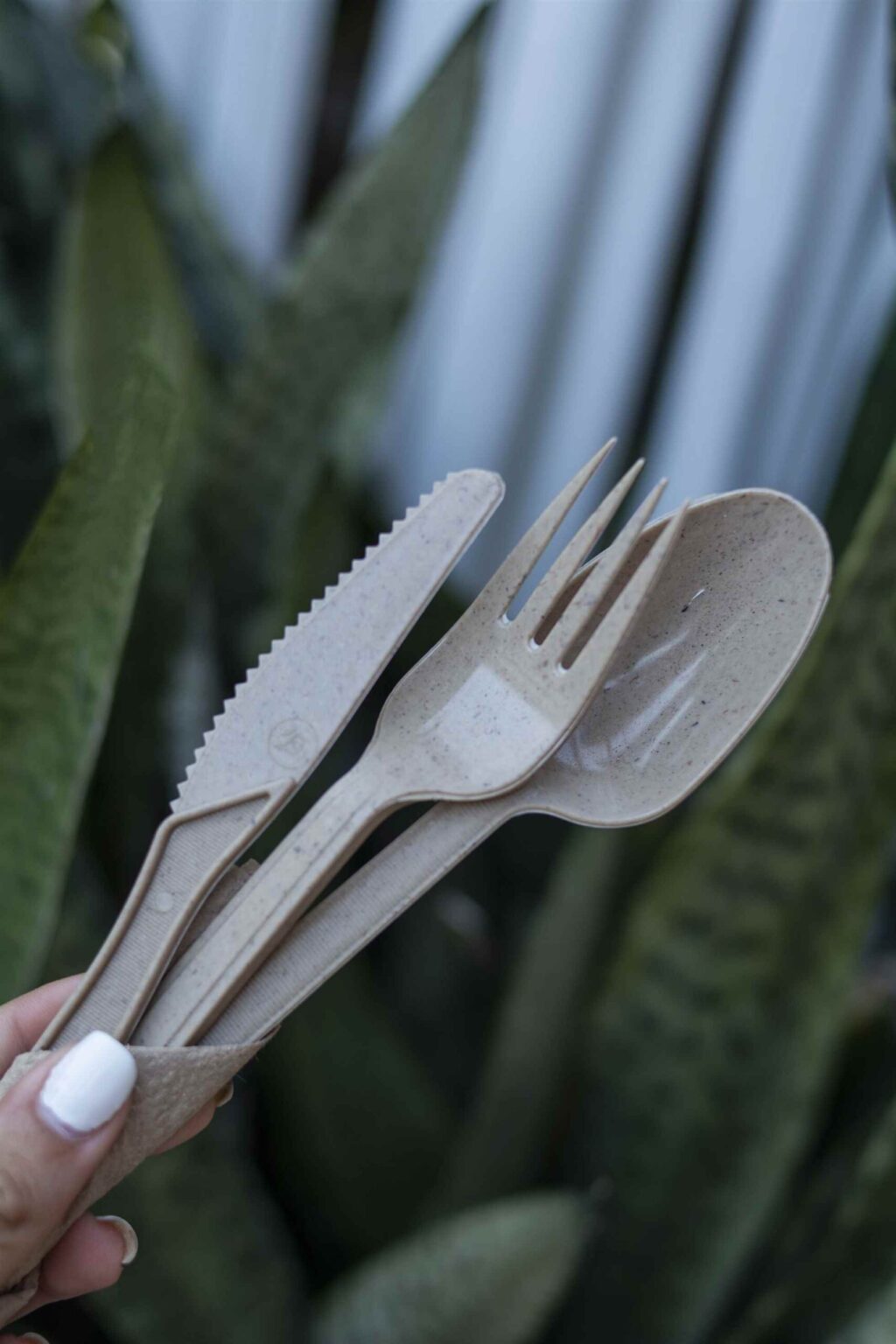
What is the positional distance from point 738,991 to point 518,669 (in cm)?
24

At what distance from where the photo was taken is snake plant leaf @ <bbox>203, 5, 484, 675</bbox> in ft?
1.78

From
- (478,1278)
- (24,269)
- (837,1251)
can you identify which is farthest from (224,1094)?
(24,269)

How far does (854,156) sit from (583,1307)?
0.66 meters

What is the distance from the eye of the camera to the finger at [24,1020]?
26 cm

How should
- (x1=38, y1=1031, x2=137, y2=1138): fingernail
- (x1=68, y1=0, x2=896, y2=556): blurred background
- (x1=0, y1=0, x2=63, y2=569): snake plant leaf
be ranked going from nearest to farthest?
1. (x1=38, y1=1031, x2=137, y2=1138): fingernail
2. (x1=0, y1=0, x2=63, y2=569): snake plant leaf
3. (x1=68, y1=0, x2=896, y2=556): blurred background

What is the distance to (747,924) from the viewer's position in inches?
16.2

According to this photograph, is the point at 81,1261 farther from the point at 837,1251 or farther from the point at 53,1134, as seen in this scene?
the point at 837,1251

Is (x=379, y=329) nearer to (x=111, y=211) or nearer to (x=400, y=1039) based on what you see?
(x=111, y=211)

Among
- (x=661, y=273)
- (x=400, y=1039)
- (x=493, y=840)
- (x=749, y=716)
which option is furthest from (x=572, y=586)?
(x=661, y=273)

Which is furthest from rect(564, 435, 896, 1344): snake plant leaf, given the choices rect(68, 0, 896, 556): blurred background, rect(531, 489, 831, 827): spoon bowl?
rect(68, 0, 896, 556): blurred background

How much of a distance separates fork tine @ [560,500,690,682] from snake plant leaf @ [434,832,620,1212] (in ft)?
0.79

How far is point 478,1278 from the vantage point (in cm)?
37

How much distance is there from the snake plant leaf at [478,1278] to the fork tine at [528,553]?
229 mm

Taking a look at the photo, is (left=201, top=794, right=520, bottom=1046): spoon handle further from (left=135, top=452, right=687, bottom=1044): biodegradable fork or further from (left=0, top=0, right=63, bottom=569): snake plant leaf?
(left=0, top=0, right=63, bottom=569): snake plant leaf
